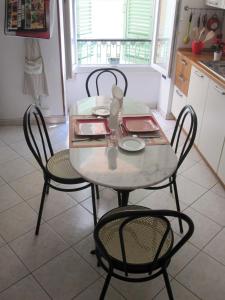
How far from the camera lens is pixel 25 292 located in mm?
1561

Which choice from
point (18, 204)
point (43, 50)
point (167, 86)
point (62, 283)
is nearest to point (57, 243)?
point (62, 283)

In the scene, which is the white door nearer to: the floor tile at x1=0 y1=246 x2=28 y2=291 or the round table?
the round table

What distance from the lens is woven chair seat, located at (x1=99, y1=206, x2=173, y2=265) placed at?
4.31 ft

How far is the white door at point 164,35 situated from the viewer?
3100mm

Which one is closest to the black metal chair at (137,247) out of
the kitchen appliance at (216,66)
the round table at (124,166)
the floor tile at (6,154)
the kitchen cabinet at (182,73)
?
the round table at (124,166)

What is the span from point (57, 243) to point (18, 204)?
52 centimetres

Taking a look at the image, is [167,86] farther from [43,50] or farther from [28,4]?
[28,4]

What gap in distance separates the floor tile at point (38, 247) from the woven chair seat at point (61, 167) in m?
0.42

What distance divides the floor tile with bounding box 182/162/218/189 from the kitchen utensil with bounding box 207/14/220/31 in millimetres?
1577

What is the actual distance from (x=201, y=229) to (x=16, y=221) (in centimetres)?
132

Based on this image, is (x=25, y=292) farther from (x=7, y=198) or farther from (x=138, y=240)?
(x=7, y=198)

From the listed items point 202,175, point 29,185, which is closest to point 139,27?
point 202,175

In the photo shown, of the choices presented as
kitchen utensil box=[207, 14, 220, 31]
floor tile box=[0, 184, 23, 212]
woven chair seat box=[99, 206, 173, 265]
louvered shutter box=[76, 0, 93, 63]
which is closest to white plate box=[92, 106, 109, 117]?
woven chair seat box=[99, 206, 173, 265]

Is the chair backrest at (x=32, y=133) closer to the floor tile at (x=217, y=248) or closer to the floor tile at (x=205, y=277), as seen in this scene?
the floor tile at (x=205, y=277)
